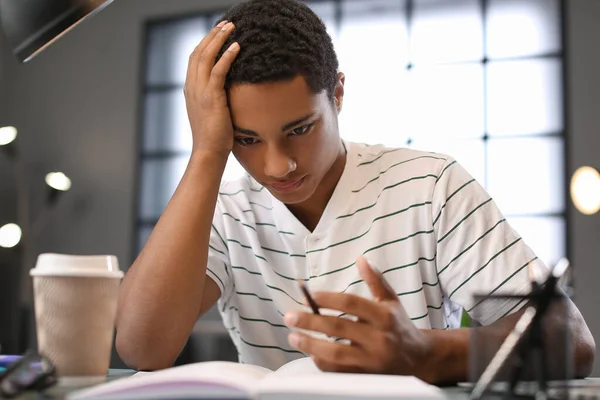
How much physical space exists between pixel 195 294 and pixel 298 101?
34 cm

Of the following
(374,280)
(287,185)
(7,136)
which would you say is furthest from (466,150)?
(374,280)

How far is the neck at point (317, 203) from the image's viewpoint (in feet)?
3.92

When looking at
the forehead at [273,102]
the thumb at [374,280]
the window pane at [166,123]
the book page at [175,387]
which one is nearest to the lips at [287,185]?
the forehead at [273,102]

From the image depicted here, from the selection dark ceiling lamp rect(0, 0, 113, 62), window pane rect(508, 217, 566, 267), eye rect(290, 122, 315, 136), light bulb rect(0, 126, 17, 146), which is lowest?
window pane rect(508, 217, 566, 267)

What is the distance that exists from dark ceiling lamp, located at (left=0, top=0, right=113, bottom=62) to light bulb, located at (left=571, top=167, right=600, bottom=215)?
295cm

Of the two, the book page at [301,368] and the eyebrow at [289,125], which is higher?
the eyebrow at [289,125]

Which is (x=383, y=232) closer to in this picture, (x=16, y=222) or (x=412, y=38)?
(x=412, y=38)

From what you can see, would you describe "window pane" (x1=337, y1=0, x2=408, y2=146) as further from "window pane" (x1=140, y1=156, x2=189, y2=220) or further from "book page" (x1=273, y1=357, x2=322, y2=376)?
"book page" (x1=273, y1=357, x2=322, y2=376)

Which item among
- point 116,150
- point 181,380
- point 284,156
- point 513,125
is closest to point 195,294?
point 284,156

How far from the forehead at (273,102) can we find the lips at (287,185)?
0.33 ft

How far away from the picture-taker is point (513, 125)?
4.04 metres

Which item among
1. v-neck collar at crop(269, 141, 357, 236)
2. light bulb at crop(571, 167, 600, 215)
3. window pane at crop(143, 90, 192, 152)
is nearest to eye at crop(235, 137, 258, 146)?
v-neck collar at crop(269, 141, 357, 236)

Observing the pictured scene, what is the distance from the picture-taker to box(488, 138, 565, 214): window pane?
3.90 m

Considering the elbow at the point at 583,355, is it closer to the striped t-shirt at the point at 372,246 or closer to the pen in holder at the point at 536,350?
the striped t-shirt at the point at 372,246
